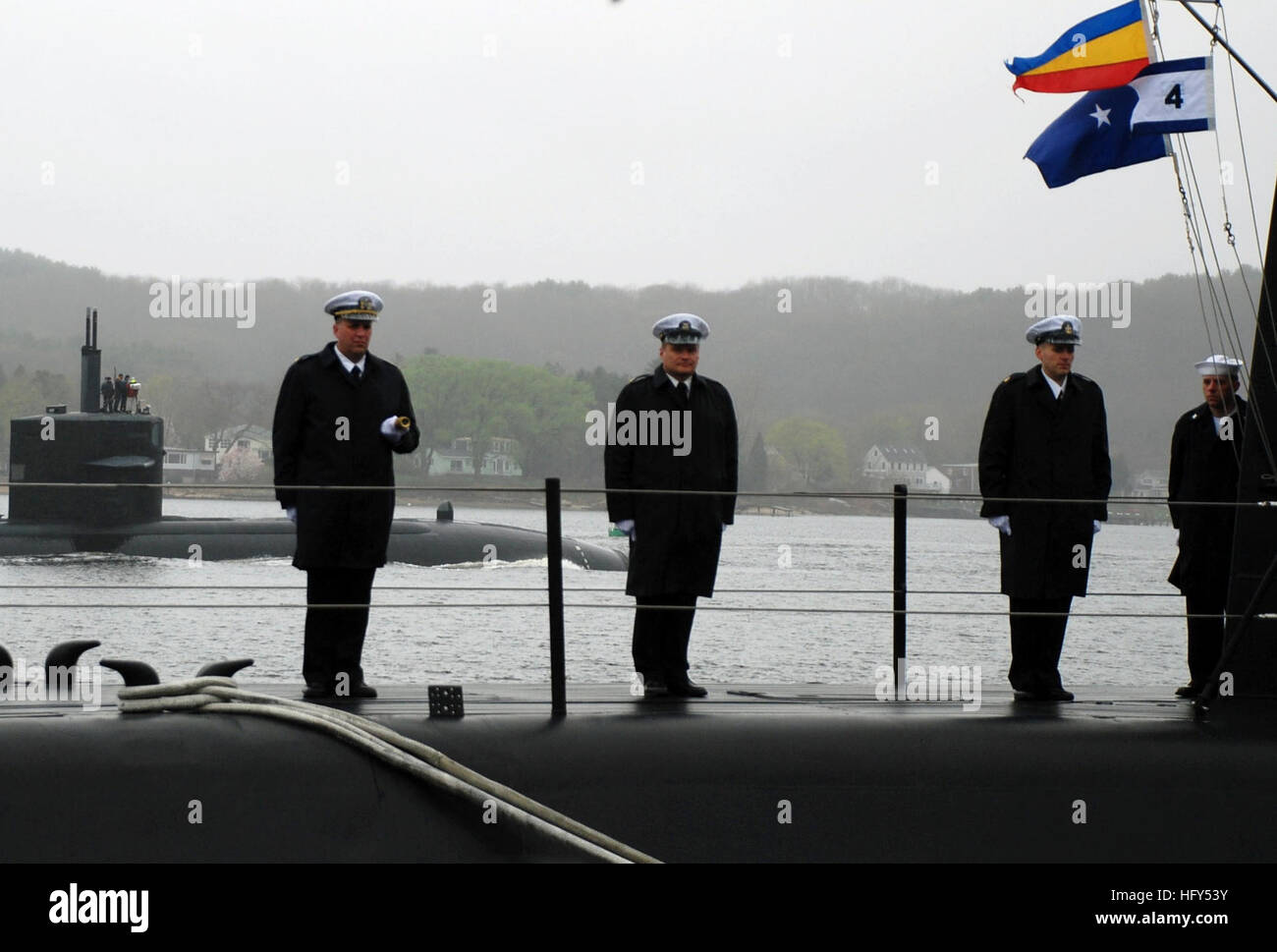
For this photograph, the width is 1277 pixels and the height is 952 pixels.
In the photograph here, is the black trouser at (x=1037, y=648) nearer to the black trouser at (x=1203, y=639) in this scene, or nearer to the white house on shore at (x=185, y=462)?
the black trouser at (x=1203, y=639)

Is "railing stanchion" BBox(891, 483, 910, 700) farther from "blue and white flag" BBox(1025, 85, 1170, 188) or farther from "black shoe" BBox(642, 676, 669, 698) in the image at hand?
"blue and white flag" BBox(1025, 85, 1170, 188)

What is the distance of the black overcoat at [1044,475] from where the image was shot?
6.79 metres

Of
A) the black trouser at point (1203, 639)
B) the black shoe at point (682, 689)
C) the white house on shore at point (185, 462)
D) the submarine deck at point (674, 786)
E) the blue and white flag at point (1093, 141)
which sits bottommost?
the submarine deck at point (674, 786)

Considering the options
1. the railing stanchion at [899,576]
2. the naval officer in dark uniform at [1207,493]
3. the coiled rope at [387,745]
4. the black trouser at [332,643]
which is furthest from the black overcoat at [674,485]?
the naval officer in dark uniform at [1207,493]

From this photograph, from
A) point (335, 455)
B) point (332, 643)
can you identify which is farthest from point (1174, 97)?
point (332, 643)

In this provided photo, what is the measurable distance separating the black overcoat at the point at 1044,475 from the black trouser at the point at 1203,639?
0.90 metres

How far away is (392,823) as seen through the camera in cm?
530

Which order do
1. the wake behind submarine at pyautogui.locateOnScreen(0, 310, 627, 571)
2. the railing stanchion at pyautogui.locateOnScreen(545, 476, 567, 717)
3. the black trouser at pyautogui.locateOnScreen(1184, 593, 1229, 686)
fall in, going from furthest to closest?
the wake behind submarine at pyautogui.locateOnScreen(0, 310, 627, 571) < the black trouser at pyautogui.locateOnScreen(1184, 593, 1229, 686) < the railing stanchion at pyautogui.locateOnScreen(545, 476, 567, 717)

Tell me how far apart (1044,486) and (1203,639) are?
1.32 m

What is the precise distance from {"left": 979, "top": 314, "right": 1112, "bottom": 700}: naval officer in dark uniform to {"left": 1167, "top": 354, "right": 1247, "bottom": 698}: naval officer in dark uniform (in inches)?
31.5

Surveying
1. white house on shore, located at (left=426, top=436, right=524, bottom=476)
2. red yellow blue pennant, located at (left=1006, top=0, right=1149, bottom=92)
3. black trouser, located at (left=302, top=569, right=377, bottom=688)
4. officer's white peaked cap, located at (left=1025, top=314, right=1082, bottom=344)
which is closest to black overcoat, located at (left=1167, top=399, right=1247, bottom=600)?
officer's white peaked cap, located at (left=1025, top=314, right=1082, bottom=344)

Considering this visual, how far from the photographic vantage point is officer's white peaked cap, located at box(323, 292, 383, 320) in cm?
688

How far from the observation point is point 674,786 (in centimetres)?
555

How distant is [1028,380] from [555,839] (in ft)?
11.0
